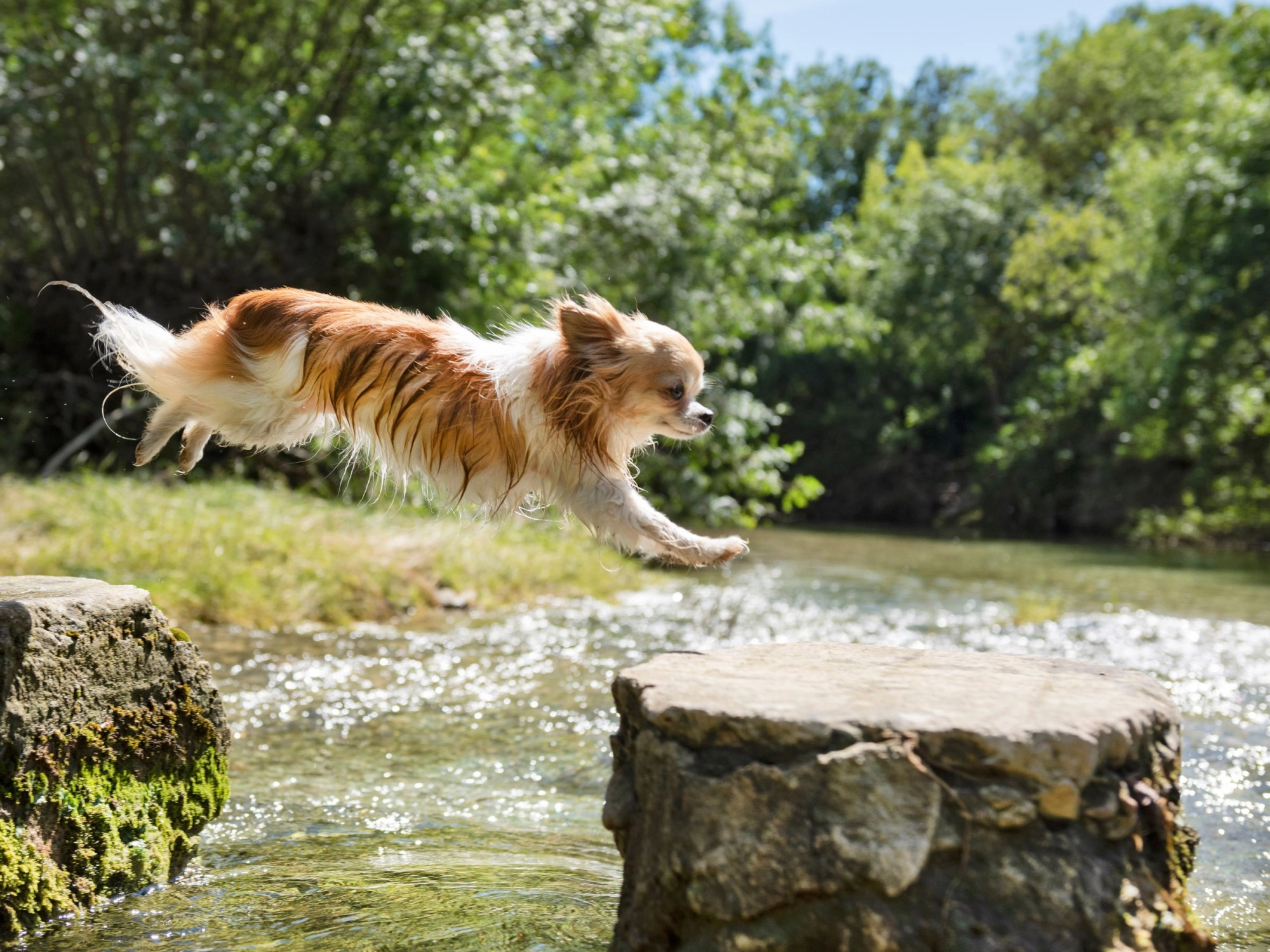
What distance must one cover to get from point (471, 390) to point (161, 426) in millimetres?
1444

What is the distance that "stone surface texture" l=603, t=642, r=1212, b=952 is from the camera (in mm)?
2541

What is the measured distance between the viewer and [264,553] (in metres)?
9.38

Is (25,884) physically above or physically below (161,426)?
below

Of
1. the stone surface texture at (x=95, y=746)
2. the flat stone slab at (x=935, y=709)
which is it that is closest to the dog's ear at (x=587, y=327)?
the flat stone slab at (x=935, y=709)

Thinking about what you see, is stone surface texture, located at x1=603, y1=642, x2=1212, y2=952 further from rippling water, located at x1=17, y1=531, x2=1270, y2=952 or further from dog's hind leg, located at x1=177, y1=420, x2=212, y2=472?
dog's hind leg, located at x1=177, y1=420, x2=212, y2=472

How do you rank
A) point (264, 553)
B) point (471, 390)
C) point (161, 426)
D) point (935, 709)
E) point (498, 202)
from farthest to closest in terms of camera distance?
point (498, 202) < point (264, 553) < point (161, 426) < point (471, 390) < point (935, 709)

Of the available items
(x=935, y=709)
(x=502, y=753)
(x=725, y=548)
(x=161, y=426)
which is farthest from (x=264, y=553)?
(x=935, y=709)

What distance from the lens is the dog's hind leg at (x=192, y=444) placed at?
5086 millimetres

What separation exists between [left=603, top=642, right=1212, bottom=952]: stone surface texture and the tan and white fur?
1612 millimetres

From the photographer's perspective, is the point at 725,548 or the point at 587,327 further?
the point at 587,327

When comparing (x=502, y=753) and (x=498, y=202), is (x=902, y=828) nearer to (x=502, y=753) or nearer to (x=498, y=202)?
(x=502, y=753)

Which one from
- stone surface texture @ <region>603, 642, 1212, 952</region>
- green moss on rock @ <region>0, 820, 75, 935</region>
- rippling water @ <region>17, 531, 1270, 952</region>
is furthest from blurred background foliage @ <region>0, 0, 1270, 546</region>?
stone surface texture @ <region>603, 642, 1212, 952</region>

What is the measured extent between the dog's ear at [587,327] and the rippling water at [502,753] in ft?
6.46

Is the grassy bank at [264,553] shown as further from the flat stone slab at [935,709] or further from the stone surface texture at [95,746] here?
the flat stone slab at [935,709]
